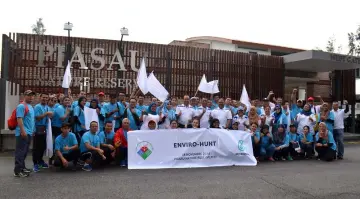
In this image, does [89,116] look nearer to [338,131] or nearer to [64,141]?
[64,141]

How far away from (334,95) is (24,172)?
1792 cm

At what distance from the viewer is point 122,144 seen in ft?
27.0

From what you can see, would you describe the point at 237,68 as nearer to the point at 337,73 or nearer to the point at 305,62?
the point at 305,62

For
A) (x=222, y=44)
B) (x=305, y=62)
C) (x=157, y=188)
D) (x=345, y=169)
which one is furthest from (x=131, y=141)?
(x=222, y=44)

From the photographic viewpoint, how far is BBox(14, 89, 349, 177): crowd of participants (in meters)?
7.60

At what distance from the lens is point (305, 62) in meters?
16.9

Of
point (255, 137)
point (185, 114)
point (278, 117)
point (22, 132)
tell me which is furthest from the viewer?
point (278, 117)

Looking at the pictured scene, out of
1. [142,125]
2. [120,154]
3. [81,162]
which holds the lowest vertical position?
[81,162]

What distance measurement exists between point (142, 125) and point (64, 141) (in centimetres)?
214

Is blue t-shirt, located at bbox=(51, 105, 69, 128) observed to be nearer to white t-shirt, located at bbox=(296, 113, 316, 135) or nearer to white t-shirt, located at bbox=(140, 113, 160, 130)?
white t-shirt, located at bbox=(140, 113, 160, 130)

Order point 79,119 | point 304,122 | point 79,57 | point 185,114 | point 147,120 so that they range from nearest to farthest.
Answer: point 79,119 < point 147,120 < point 185,114 < point 304,122 < point 79,57

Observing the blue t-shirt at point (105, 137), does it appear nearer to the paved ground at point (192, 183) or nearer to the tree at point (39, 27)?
the paved ground at point (192, 183)

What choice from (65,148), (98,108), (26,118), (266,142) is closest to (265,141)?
(266,142)

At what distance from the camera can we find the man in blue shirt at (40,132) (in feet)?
25.4
